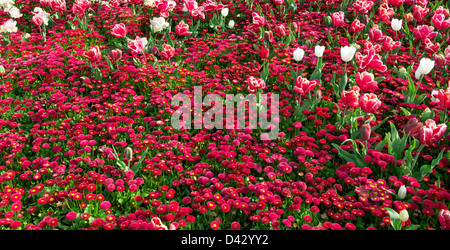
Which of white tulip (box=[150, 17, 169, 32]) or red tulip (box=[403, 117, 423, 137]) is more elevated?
white tulip (box=[150, 17, 169, 32])

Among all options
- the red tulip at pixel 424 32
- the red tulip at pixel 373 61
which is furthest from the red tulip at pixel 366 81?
the red tulip at pixel 424 32

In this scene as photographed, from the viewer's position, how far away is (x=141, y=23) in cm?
602

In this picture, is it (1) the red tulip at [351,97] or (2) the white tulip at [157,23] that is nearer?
(1) the red tulip at [351,97]

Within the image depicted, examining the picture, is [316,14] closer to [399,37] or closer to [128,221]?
[399,37]

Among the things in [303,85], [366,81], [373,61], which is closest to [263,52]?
[303,85]

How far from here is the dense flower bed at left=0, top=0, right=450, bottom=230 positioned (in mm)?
2662

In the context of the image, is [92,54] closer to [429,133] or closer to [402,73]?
[429,133]

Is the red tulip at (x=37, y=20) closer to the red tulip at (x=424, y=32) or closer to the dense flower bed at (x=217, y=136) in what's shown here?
the dense flower bed at (x=217, y=136)

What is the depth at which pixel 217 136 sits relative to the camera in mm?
3344

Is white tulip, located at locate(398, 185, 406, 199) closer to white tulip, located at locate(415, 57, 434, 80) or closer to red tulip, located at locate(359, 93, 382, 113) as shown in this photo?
red tulip, located at locate(359, 93, 382, 113)

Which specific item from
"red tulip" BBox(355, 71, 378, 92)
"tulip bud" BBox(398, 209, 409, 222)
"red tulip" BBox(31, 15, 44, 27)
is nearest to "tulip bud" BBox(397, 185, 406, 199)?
"tulip bud" BBox(398, 209, 409, 222)

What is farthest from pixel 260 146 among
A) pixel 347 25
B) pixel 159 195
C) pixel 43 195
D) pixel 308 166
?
pixel 347 25

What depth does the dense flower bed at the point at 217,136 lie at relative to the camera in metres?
2.66

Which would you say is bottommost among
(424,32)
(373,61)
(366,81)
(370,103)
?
(370,103)
